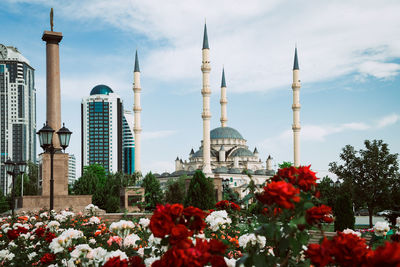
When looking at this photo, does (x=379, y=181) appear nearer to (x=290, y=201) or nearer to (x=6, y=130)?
(x=290, y=201)

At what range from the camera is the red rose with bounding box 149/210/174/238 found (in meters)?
2.43

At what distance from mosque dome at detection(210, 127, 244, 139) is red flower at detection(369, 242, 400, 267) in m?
86.1

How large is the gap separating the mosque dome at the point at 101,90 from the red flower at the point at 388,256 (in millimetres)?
125021

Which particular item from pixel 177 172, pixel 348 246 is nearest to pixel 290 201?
pixel 348 246

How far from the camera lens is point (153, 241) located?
12.1 ft

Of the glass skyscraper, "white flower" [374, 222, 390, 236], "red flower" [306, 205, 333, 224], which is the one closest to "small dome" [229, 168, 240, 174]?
the glass skyscraper

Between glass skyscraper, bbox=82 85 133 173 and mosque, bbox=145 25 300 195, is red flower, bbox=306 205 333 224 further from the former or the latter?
glass skyscraper, bbox=82 85 133 173

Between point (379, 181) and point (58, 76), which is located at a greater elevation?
point (58, 76)

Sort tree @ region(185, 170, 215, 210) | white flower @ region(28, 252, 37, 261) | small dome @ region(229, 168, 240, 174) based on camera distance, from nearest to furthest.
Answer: white flower @ region(28, 252, 37, 261), tree @ region(185, 170, 215, 210), small dome @ region(229, 168, 240, 174)

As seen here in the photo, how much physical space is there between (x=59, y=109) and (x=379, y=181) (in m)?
18.7

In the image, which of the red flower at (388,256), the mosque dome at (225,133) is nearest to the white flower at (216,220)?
the red flower at (388,256)

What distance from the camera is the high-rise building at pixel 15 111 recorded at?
86.1m

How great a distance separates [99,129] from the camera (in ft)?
389

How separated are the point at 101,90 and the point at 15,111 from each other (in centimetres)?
3736
